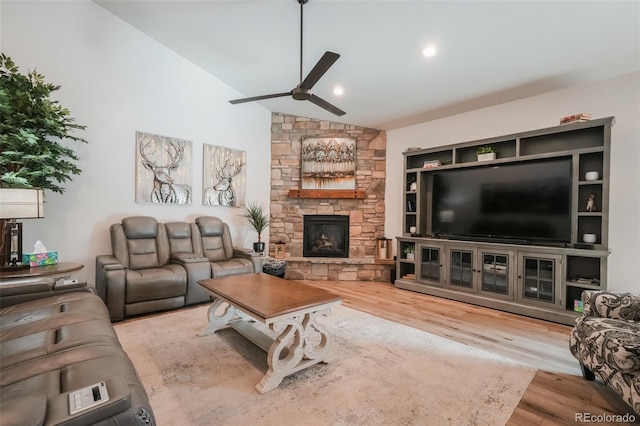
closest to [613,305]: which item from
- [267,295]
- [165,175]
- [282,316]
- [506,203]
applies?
[506,203]

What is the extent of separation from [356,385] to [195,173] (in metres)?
3.80

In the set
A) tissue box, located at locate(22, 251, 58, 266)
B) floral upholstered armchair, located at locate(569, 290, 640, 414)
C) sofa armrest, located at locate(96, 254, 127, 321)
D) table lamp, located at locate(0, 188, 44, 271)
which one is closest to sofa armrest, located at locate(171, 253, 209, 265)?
sofa armrest, located at locate(96, 254, 127, 321)

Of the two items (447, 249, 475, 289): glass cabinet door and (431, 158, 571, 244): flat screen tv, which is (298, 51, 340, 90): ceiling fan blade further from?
(447, 249, 475, 289): glass cabinet door

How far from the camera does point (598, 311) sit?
2064mm

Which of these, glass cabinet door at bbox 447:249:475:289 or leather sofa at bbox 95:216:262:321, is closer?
leather sofa at bbox 95:216:262:321

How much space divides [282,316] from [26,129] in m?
2.99

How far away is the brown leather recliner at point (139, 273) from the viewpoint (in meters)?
2.94

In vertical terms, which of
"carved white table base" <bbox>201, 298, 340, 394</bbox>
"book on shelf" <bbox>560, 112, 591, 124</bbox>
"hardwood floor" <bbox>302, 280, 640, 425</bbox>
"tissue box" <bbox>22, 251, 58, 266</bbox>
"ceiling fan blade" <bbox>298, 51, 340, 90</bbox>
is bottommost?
"hardwood floor" <bbox>302, 280, 640, 425</bbox>

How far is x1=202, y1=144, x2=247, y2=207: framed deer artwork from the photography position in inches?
179

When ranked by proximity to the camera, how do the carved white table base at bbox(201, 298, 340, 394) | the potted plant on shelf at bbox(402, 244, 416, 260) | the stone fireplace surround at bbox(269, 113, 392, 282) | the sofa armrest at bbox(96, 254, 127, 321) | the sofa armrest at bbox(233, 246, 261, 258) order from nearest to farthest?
the carved white table base at bbox(201, 298, 340, 394)
the sofa armrest at bbox(96, 254, 127, 321)
the sofa armrest at bbox(233, 246, 261, 258)
the potted plant on shelf at bbox(402, 244, 416, 260)
the stone fireplace surround at bbox(269, 113, 392, 282)

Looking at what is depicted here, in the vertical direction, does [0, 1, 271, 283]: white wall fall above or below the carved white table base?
above

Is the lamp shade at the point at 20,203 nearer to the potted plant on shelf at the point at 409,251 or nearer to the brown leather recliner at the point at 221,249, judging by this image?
the brown leather recliner at the point at 221,249

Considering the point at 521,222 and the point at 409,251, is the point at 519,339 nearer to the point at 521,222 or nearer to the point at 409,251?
the point at 521,222

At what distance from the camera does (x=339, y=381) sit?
1955 millimetres
